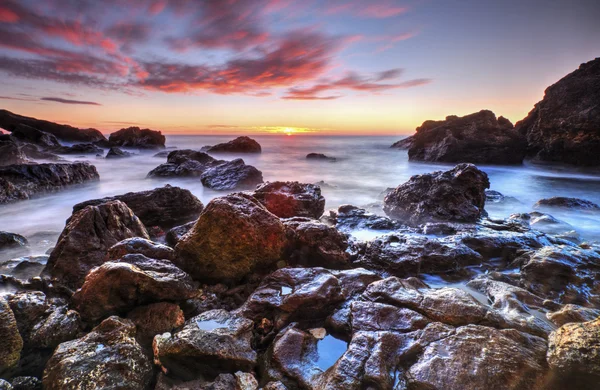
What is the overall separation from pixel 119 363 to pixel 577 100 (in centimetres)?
2543

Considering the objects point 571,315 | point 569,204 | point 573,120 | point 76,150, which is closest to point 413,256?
point 571,315

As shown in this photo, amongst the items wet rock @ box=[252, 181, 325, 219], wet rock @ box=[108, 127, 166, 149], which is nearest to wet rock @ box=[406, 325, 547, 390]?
wet rock @ box=[252, 181, 325, 219]

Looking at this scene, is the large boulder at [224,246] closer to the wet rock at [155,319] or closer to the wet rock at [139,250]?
the wet rock at [139,250]

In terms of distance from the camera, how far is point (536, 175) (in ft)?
53.3

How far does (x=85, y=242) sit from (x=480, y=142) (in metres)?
23.5

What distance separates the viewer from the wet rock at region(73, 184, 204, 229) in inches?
225

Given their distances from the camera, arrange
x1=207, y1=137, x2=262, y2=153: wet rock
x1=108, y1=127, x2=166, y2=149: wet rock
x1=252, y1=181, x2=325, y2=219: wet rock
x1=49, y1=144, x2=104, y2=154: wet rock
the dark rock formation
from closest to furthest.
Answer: x1=252, y1=181, x2=325, y2=219: wet rock
x1=49, y1=144, x2=104, y2=154: wet rock
x1=207, y1=137, x2=262, y2=153: wet rock
x1=108, y1=127, x2=166, y2=149: wet rock
the dark rock formation

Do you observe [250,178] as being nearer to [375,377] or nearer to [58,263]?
[58,263]

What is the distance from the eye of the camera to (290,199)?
6.15 meters

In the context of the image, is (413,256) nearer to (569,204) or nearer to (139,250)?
(139,250)

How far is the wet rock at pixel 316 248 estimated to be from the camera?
13.3 ft

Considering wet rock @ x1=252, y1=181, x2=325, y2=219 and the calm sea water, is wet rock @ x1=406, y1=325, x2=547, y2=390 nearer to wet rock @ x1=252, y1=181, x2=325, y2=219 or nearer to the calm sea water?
wet rock @ x1=252, y1=181, x2=325, y2=219

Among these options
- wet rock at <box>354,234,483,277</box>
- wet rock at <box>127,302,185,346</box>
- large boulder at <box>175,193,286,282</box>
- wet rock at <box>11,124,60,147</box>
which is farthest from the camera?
wet rock at <box>11,124,60,147</box>

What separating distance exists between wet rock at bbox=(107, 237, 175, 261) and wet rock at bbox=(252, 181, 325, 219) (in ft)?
8.86
